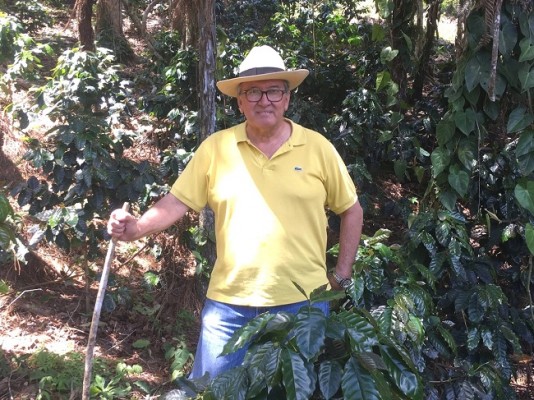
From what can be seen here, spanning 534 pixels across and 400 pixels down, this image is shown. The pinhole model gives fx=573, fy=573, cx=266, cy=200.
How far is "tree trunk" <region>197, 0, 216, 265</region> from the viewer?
3.42 m

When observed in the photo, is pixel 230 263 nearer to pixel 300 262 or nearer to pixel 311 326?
pixel 300 262

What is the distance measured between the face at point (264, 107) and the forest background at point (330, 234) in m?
0.77

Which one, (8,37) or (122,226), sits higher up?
(8,37)

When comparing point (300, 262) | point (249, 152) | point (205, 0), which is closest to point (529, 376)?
point (300, 262)

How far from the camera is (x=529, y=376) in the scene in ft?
11.0

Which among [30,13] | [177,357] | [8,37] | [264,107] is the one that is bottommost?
[177,357]

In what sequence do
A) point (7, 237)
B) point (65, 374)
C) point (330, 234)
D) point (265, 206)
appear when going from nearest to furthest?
point (265, 206) → point (7, 237) → point (65, 374) → point (330, 234)

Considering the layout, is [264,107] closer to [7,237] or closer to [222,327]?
[222,327]

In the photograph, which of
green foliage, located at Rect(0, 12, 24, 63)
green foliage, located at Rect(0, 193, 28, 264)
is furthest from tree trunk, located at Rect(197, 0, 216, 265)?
green foliage, located at Rect(0, 12, 24, 63)

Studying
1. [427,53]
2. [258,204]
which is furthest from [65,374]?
[427,53]

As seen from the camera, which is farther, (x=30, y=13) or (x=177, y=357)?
(x=30, y=13)

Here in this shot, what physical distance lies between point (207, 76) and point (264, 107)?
160 centimetres

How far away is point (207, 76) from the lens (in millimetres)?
3537

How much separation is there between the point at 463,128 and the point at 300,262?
4.25ft
